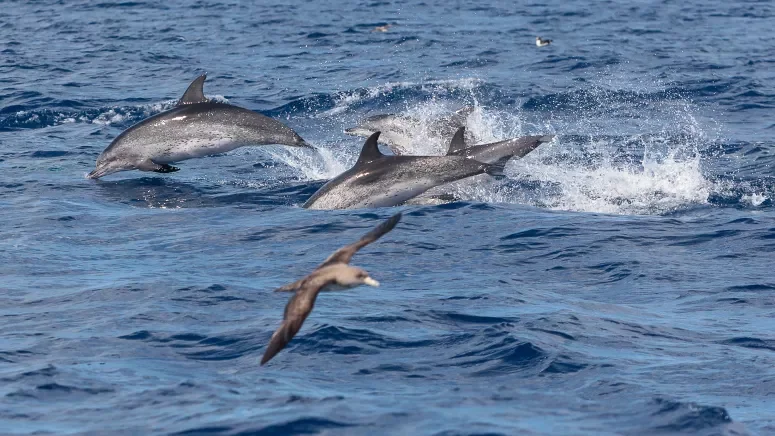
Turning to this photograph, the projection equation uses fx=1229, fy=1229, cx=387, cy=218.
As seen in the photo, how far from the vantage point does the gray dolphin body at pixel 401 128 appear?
18.2m

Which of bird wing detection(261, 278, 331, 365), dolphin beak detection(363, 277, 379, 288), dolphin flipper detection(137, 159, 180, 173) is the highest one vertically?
dolphin beak detection(363, 277, 379, 288)

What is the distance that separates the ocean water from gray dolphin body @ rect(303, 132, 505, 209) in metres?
0.27

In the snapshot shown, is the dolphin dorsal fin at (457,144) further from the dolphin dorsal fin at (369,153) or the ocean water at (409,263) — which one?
the dolphin dorsal fin at (369,153)

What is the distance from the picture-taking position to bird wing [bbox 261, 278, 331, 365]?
725cm

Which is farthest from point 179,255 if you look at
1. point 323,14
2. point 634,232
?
point 323,14

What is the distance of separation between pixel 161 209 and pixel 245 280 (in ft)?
11.7

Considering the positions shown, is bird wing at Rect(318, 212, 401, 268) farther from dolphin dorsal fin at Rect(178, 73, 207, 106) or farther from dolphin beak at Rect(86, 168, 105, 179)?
dolphin beak at Rect(86, 168, 105, 179)

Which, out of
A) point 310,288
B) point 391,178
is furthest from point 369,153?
point 310,288

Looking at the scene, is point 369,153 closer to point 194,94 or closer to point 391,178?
point 391,178

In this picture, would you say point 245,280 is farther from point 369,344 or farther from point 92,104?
point 92,104

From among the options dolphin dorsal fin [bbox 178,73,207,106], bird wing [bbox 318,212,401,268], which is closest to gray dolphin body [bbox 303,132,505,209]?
dolphin dorsal fin [bbox 178,73,207,106]

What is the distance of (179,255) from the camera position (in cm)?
1308

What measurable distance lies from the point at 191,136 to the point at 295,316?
9.42 m

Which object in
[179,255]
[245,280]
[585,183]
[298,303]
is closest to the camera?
[298,303]
